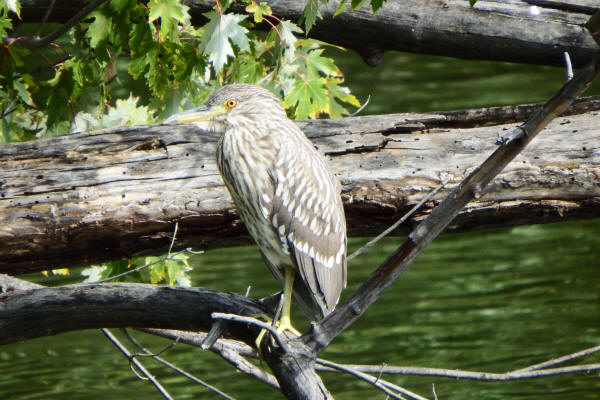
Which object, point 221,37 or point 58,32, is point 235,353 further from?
point 58,32

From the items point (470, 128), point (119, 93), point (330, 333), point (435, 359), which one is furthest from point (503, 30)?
point (119, 93)

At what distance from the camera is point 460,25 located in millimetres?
4188

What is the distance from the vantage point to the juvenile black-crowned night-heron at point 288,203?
314cm

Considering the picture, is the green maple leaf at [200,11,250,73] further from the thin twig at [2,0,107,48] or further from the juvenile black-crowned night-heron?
the thin twig at [2,0,107,48]

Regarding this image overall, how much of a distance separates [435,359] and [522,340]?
28.8 inches

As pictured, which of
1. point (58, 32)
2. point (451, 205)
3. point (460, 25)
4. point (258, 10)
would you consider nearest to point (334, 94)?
point (460, 25)

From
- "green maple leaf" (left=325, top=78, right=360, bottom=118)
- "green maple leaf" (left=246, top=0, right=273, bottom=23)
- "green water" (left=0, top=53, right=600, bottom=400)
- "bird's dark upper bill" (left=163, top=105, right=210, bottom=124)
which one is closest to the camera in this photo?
"bird's dark upper bill" (left=163, top=105, right=210, bottom=124)

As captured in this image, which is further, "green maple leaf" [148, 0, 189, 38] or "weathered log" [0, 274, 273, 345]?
"green maple leaf" [148, 0, 189, 38]

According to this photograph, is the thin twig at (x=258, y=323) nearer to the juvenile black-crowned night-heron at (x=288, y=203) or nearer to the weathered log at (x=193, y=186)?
the juvenile black-crowned night-heron at (x=288, y=203)

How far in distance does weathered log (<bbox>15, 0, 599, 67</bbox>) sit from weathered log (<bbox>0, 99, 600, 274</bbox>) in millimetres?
849

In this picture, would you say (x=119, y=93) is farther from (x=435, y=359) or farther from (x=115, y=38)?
(x=115, y=38)

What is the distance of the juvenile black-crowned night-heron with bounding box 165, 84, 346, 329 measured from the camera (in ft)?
10.3

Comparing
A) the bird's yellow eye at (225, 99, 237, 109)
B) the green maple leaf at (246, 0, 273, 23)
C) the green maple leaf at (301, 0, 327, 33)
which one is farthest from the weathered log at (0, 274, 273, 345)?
the green maple leaf at (246, 0, 273, 23)

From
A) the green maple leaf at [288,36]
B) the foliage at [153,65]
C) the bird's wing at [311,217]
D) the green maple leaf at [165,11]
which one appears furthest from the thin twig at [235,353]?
the green maple leaf at [288,36]
